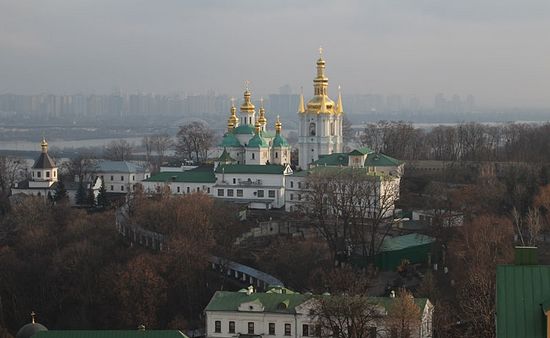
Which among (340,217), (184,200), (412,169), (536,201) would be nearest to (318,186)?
(340,217)

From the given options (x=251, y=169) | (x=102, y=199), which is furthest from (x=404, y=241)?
(x=102, y=199)

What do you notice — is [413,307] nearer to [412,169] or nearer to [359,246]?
[359,246]

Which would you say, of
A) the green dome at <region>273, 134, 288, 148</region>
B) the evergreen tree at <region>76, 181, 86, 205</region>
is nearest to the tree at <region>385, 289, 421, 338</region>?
the green dome at <region>273, 134, 288, 148</region>

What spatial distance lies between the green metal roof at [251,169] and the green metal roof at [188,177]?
26.6 inches

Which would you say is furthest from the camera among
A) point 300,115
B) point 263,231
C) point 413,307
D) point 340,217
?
point 300,115

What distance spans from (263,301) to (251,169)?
19.1 m

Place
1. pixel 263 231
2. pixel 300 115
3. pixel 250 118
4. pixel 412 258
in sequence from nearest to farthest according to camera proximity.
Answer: pixel 412 258, pixel 263 231, pixel 300 115, pixel 250 118

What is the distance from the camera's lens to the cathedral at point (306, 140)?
4381cm

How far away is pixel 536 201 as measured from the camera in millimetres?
30875

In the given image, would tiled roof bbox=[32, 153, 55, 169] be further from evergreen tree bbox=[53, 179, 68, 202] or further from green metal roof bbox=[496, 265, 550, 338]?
green metal roof bbox=[496, 265, 550, 338]

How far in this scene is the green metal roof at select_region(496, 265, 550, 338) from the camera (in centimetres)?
991

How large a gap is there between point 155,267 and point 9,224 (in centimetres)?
1216

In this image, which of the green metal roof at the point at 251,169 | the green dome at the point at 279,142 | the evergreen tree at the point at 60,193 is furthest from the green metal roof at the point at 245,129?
the evergreen tree at the point at 60,193

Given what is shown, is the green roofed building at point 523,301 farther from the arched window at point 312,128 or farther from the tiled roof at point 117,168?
the tiled roof at point 117,168
